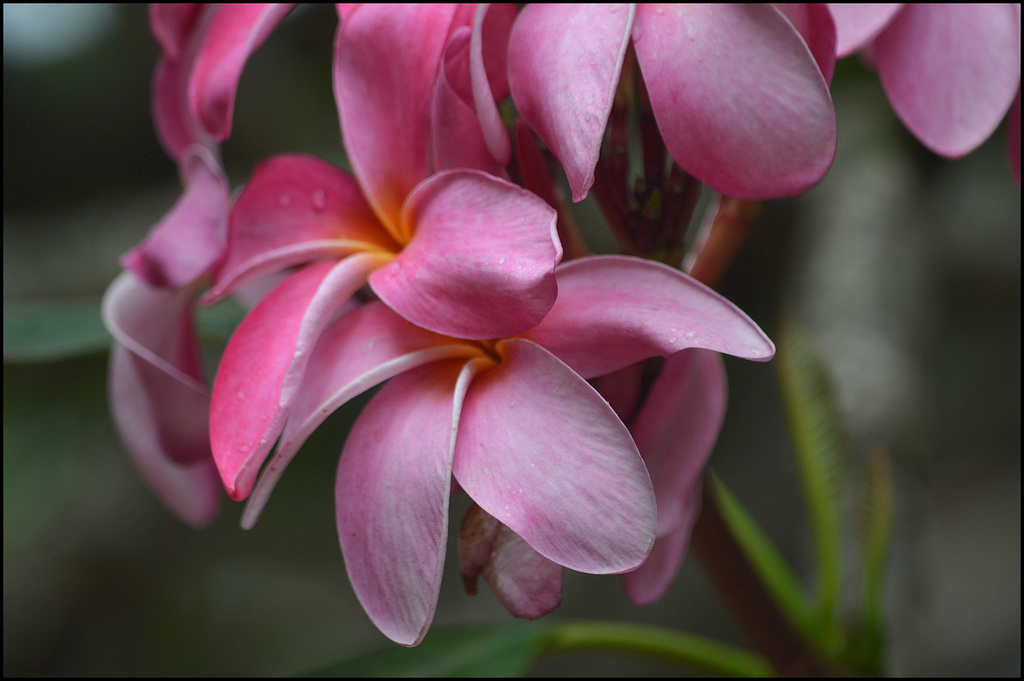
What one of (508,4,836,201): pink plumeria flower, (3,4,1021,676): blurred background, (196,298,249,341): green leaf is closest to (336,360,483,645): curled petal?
(508,4,836,201): pink plumeria flower

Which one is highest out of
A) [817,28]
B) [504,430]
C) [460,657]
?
[817,28]

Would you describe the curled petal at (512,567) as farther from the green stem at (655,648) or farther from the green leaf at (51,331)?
the green leaf at (51,331)

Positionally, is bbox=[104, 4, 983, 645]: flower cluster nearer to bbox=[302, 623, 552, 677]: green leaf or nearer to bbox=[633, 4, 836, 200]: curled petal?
bbox=[633, 4, 836, 200]: curled petal

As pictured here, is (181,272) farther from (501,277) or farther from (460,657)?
(460,657)

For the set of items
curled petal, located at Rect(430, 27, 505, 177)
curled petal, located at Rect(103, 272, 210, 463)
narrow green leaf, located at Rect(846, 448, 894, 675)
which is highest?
curled petal, located at Rect(430, 27, 505, 177)

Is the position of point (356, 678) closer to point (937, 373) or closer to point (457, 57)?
point (457, 57)

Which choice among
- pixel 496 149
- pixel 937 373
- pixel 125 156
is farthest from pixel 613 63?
pixel 125 156

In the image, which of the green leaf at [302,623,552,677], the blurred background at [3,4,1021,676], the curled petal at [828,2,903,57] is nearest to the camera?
the curled petal at [828,2,903,57]


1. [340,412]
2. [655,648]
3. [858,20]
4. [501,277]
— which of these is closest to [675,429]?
[501,277]
